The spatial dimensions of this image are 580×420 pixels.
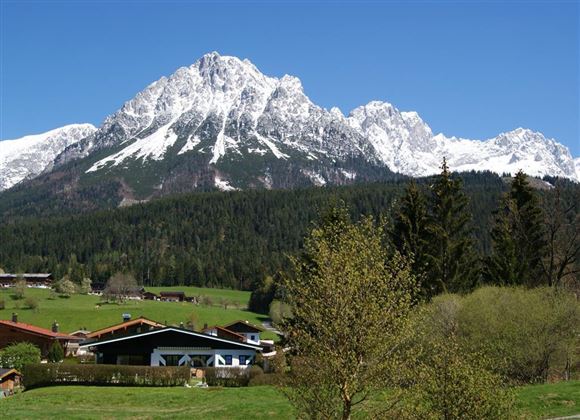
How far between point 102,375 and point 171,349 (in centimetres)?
1178

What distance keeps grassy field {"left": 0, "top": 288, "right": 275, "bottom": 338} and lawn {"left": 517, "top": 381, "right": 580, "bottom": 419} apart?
295 feet

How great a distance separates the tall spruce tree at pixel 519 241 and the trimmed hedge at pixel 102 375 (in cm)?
2496

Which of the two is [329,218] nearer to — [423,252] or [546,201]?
[423,252]

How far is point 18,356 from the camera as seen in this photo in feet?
229

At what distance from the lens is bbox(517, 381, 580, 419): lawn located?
24.8 m

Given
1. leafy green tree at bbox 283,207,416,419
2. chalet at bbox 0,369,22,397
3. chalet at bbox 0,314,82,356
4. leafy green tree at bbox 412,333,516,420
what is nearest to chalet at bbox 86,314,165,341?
chalet at bbox 0,369,22,397

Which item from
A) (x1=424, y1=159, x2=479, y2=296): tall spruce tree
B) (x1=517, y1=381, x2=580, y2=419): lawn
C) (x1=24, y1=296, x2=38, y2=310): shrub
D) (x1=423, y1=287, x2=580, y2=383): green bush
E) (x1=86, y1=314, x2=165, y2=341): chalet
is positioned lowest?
(x1=24, y1=296, x2=38, y2=310): shrub

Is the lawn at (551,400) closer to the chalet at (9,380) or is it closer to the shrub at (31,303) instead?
the chalet at (9,380)

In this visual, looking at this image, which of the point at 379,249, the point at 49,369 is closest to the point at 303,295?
the point at 379,249

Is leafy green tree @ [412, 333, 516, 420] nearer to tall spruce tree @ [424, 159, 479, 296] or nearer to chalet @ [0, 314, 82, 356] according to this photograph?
tall spruce tree @ [424, 159, 479, 296]

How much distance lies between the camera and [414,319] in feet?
60.1

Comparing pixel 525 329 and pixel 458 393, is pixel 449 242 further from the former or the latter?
pixel 458 393

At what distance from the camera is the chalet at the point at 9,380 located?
2174 inches

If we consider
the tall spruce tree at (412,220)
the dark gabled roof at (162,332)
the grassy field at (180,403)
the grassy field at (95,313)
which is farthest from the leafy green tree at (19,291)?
the tall spruce tree at (412,220)
